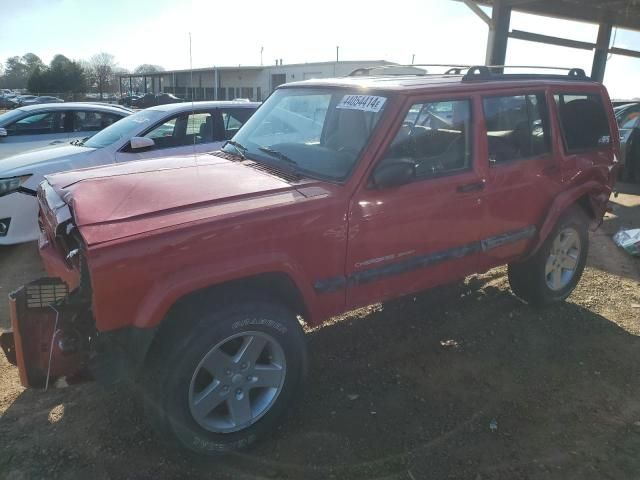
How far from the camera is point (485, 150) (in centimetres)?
346

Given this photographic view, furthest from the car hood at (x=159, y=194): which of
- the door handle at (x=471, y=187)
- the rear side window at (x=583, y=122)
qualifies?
the rear side window at (x=583, y=122)

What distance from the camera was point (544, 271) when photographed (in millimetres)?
4285

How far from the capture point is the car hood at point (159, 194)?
7.90ft

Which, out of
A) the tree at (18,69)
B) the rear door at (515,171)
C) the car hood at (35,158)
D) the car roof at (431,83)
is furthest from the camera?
the tree at (18,69)

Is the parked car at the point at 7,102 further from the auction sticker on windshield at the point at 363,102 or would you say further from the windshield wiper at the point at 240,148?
the auction sticker on windshield at the point at 363,102

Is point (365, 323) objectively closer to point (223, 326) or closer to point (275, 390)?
point (275, 390)

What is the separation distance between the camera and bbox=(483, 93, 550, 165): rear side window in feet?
11.6

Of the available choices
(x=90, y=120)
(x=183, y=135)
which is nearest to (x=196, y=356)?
(x=183, y=135)

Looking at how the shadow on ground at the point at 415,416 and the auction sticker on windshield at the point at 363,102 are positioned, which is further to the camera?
the auction sticker on windshield at the point at 363,102

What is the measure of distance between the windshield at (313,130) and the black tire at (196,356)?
93 centimetres

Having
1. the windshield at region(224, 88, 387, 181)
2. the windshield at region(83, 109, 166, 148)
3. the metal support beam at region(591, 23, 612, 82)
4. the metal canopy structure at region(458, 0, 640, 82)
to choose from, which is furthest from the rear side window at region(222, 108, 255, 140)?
the metal support beam at region(591, 23, 612, 82)

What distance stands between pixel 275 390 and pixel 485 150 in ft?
7.08

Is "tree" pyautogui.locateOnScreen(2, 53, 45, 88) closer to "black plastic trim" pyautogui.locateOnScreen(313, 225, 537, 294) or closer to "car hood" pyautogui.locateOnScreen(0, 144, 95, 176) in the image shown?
"car hood" pyautogui.locateOnScreen(0, 144, 95, 176)

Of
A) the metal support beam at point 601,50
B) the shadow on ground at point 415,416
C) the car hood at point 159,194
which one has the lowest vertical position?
the shadow on ground at point 415,416
